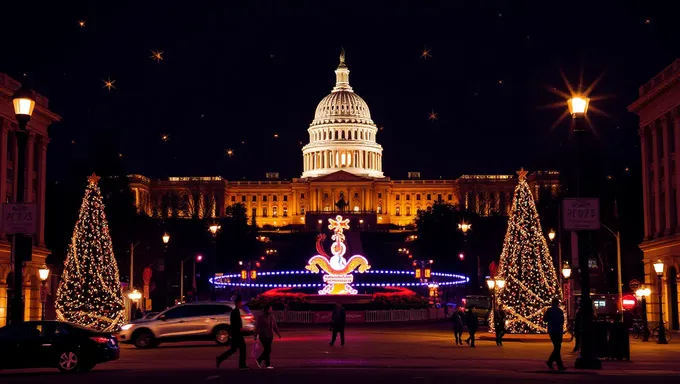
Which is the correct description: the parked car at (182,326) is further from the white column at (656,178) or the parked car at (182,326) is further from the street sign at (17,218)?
the white column at (656,178)

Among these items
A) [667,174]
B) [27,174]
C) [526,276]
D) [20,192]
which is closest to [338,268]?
[27,174]

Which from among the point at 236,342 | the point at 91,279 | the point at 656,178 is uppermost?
the point at 656,178

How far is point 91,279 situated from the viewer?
50312 mm

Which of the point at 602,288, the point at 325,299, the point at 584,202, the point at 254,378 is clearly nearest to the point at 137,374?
the point at 254,378

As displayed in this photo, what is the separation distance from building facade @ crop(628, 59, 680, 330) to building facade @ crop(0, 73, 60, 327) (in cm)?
3281

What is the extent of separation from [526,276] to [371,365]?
1882cm

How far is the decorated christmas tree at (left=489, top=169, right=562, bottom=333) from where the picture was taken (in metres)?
47.5

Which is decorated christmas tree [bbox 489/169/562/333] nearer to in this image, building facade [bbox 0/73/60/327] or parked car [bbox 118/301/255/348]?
parked car [bbox 118/301/255/348]

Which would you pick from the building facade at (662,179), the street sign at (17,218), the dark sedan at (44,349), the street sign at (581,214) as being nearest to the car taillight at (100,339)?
the dark sedan at (44,349)

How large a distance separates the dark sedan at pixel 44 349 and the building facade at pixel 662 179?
35.8 metres

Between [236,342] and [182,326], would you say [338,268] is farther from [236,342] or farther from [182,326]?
[236,342]

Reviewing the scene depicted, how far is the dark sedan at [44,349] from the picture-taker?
1117 inches

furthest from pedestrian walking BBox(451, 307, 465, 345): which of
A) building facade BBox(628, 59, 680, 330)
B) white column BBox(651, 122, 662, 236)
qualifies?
white column BBox(651, 122, 662, 236)

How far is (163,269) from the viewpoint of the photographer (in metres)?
91.7
